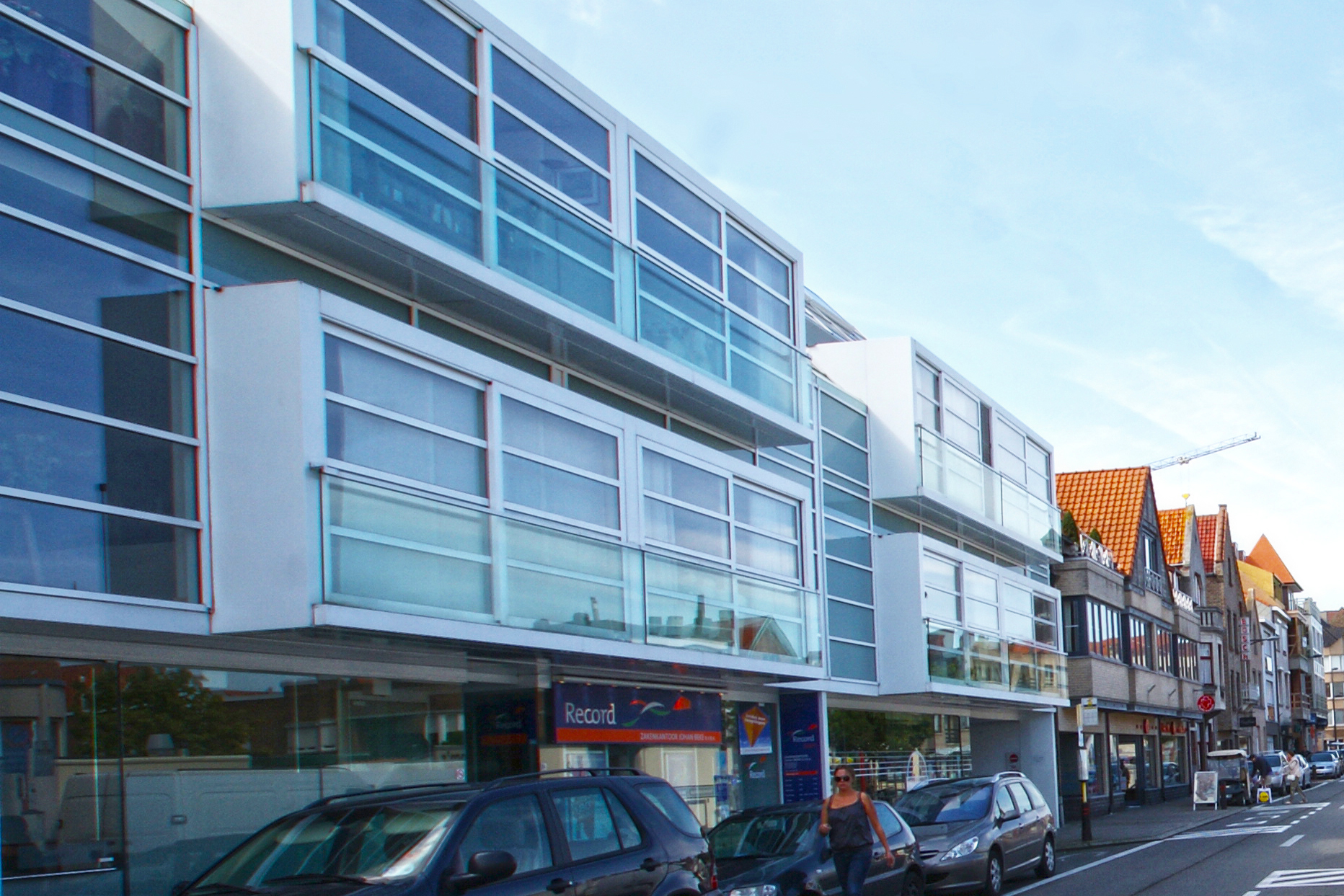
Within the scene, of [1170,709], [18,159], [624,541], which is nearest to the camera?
[18,159]

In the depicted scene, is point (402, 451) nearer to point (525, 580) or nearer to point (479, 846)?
point (525, 580)

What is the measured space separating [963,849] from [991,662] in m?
12.1

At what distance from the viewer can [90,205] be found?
11.8 m

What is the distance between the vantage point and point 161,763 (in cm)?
1230

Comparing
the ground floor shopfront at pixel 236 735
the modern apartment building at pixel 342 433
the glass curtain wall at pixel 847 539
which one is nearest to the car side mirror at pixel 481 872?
the modern apartment building at pixel 342 433

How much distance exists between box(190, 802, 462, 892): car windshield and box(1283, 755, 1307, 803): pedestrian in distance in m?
42.7

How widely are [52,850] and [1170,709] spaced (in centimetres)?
4462

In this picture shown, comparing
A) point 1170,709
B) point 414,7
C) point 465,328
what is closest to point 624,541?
point 465,328

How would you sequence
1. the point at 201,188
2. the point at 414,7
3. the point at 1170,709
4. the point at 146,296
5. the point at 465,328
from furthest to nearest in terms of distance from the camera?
the point at 1170,709 → the point at 465,328 → the point at 414,7 → the point at 201,188 → the point at 146,296

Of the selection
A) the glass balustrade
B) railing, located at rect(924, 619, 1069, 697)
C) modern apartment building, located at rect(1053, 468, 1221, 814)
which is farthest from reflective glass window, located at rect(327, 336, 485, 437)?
modern apartment building, located at rect(1053, 468, 1221, 814)

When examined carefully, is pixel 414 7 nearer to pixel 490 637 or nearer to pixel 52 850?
pixel 490 637

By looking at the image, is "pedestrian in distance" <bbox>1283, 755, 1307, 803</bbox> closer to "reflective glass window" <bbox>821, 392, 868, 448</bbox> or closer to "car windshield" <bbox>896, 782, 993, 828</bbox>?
"reflective glass window" <bbox>821, 392, 868, 448</bbox>

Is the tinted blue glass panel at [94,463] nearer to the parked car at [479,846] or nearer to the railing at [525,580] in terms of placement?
the railing at [525,580]

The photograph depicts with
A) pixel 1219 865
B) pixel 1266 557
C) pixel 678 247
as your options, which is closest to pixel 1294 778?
pixel 1219 865
